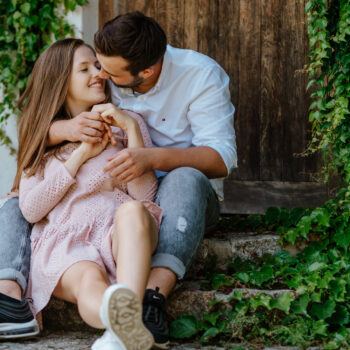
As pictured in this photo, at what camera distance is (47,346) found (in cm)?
203

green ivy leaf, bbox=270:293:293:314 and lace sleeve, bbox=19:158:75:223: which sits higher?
lace sleeve, bbox=19:158:75:223

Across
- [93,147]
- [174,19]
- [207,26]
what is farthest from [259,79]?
[93,147]

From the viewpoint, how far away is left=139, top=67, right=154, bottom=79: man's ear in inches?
98.3

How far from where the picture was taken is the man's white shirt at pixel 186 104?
255 cm

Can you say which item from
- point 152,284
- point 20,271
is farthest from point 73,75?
point 152,284

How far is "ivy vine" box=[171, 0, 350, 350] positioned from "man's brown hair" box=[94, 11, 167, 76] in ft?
2.79

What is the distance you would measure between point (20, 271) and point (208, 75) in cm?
126

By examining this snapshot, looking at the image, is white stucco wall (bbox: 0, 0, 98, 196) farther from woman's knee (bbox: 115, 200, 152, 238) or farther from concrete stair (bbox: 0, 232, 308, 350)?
woman's knee (bbox: 115, 200, 152, 238)

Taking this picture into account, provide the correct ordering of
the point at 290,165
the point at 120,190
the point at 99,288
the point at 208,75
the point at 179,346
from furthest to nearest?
A: the point at 290,165
the point at 208,75
the point at 120,190
the point at 179,346
the point at 99,288

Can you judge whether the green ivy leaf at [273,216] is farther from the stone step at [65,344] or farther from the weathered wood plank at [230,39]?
the stone step at [65,344]

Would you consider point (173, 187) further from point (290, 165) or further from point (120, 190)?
point (290, 165)

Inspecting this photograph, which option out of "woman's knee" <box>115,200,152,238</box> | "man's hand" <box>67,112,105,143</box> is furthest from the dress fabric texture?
"woman's knee" <box>115,200,152,238</box>

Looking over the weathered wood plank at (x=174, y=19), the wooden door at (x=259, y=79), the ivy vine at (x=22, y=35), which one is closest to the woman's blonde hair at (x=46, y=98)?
the ivy vine at (x=22, y=35)

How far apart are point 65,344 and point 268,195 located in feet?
6.42
